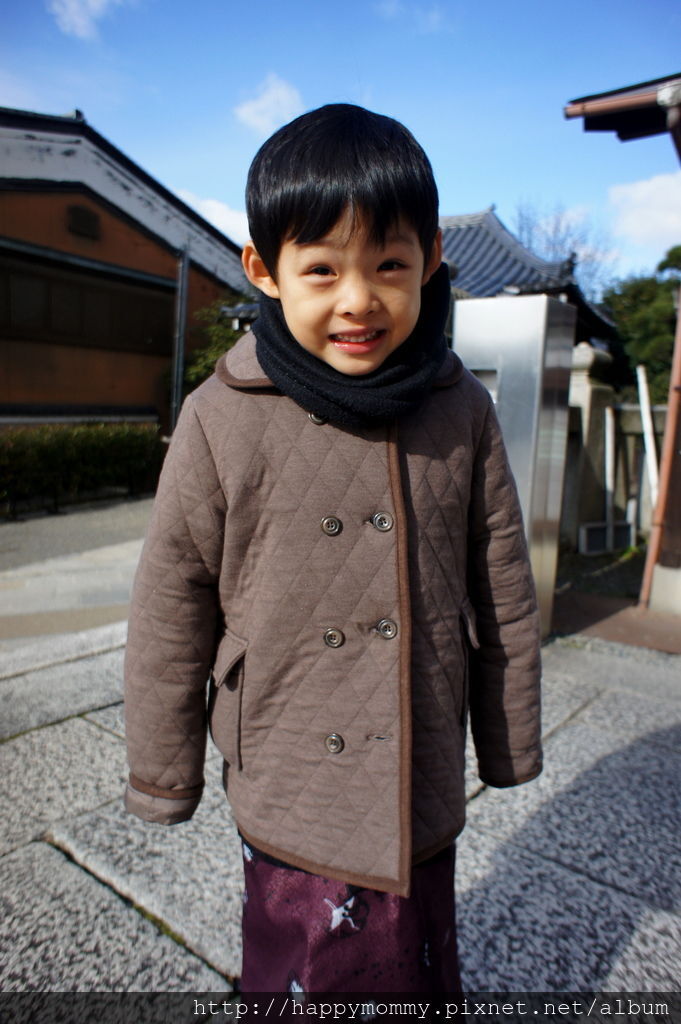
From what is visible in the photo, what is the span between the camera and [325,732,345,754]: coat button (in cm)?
120

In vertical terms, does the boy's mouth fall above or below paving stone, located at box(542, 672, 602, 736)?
above

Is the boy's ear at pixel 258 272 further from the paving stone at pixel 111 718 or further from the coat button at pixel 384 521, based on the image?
the paving stone at pixel 111 718

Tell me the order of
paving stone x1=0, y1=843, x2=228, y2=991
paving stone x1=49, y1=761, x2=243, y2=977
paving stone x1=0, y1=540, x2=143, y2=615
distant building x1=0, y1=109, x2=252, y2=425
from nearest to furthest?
paving stone x1=0, y1=843, x2=228, y2=991, paving stone x1=49, y1=761, x2=243, y2=977, paving stone x1=0, y1=540, x2=143, y2=615, distant building x1=0, y1=109, x2=252, y2=425

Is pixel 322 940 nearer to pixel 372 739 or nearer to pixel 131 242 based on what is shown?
pixel 372 739

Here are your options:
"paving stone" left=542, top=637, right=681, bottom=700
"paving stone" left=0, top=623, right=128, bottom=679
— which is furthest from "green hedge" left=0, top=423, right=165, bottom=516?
"paving stone" left=542, top=637, right=681, bottom=700

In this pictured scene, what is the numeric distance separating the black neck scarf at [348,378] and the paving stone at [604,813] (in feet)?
5.35

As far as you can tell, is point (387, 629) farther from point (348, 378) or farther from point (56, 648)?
point (56, 648)

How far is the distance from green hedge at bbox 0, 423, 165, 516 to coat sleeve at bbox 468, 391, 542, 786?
788 cm

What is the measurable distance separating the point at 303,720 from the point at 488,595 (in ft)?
1.38

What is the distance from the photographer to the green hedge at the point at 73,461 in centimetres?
842

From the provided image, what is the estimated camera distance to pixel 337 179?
1.06 metres

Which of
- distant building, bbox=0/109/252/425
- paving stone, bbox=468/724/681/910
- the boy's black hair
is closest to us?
the boy's black hair

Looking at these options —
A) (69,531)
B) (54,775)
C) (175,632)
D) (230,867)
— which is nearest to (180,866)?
(230,867)

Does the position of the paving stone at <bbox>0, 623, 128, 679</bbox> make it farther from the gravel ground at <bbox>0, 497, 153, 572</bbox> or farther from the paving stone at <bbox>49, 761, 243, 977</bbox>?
the gravel ground at <bbox>0, 497, 153, 572</bbox>
